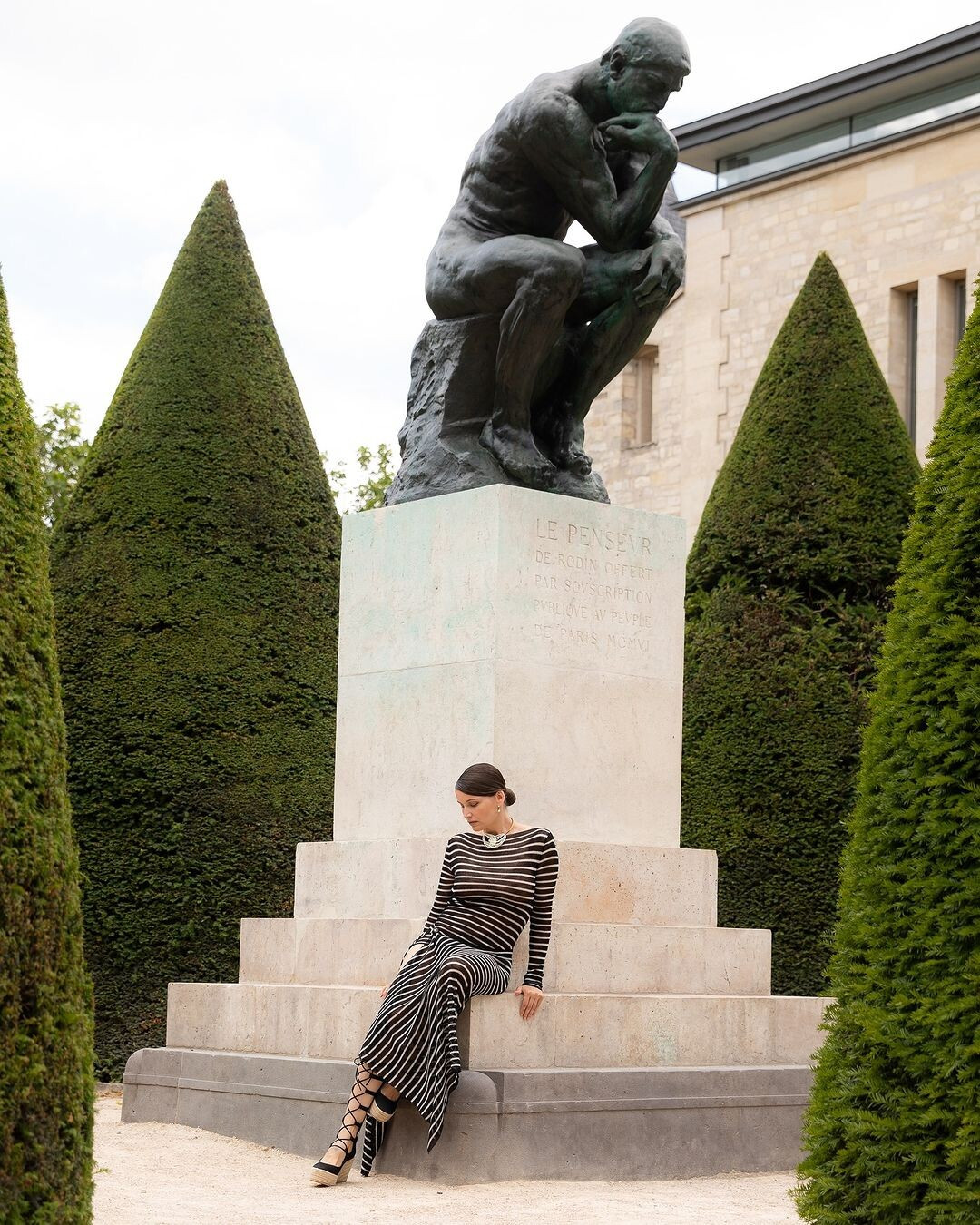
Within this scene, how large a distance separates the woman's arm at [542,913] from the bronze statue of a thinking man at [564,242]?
7.10 feet

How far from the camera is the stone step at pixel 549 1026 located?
6.92 metres

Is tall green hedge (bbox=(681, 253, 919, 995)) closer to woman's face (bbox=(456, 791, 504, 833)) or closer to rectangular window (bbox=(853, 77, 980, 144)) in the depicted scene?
woman's face (bbox=(456, 791, 504, 833))

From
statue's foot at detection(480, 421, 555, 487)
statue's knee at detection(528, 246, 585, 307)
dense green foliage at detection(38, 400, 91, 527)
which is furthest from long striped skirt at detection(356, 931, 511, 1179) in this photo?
dense green foliage at detection(38, 400, 91, 527)

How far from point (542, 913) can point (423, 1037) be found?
710mm

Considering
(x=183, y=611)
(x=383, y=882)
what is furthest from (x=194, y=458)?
(x=383, y=882)

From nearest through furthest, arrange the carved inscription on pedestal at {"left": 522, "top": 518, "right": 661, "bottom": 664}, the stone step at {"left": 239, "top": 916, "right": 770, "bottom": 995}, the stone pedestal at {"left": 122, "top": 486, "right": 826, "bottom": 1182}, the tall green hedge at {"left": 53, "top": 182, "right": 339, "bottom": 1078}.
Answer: the stone pedestal at {"left": 122, "top": 486, "right": 826, "bottom": 1182}
the stone step at {"left": 239, "top": 916, "right": 770, "bottom": 995}
the carved inscription on pedestal at {"left": 522, "top": 518, "right": 661, "bottom": 664}
the tall green hedge at {"left": 53, "top": 182, "right": 339, "bottom": 1078}

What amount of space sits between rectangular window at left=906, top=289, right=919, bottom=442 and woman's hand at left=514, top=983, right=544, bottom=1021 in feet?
46.8

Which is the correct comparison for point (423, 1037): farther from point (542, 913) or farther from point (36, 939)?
point (36, 939)

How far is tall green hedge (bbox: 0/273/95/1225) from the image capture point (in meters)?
3.51

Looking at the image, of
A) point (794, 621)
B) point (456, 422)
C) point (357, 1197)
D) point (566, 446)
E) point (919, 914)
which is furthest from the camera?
point (794, 621)

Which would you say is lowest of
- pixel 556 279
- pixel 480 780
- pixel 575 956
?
pixel 575 956

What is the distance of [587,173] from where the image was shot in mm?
8414

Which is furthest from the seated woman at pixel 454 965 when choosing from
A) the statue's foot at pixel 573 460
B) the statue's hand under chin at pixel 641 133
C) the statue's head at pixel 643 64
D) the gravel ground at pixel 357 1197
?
the statue's head at pixel 643 64

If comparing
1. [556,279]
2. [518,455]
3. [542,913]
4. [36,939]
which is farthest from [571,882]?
[36,939]
